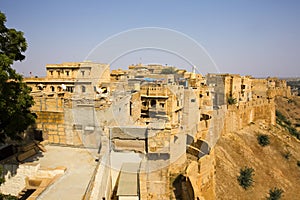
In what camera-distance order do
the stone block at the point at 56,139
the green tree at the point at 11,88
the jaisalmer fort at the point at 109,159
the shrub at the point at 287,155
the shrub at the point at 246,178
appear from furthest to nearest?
the shrub at the point at 287,155, the shrub at the point at 246,178, the stone block at the point at 56,139, the jaisalmer fort at the point at 109,159, the green tree at the point at 11,88

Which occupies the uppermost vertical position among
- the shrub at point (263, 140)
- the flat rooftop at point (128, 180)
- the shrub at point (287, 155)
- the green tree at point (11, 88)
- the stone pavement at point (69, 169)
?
the green tree at point (11, 88)

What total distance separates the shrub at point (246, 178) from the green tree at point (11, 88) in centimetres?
1625

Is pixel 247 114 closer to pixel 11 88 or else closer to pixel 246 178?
pixel 246 178

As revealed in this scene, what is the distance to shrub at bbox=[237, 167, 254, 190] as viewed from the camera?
57.0ft

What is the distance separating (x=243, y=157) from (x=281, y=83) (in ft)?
132

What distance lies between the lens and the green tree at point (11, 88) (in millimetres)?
5480

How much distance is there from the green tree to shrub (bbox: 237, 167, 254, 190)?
16.3 m

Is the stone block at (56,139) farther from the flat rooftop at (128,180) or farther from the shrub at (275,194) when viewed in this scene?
the shrub at (275,194)

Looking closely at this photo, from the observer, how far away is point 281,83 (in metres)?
52.9

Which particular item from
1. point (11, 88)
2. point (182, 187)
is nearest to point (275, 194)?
point (182, 187)

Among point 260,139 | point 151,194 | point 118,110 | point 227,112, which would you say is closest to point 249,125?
point 260,139

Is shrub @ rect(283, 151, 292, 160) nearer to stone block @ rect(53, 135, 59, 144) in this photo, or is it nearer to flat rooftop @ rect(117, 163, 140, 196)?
flat rooftop @ rect(117, 163, 140, 196)

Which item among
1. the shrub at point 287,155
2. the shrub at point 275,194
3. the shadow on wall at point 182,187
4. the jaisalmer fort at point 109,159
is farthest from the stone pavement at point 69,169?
the shrub at point 287,155

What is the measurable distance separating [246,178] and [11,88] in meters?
17.3
